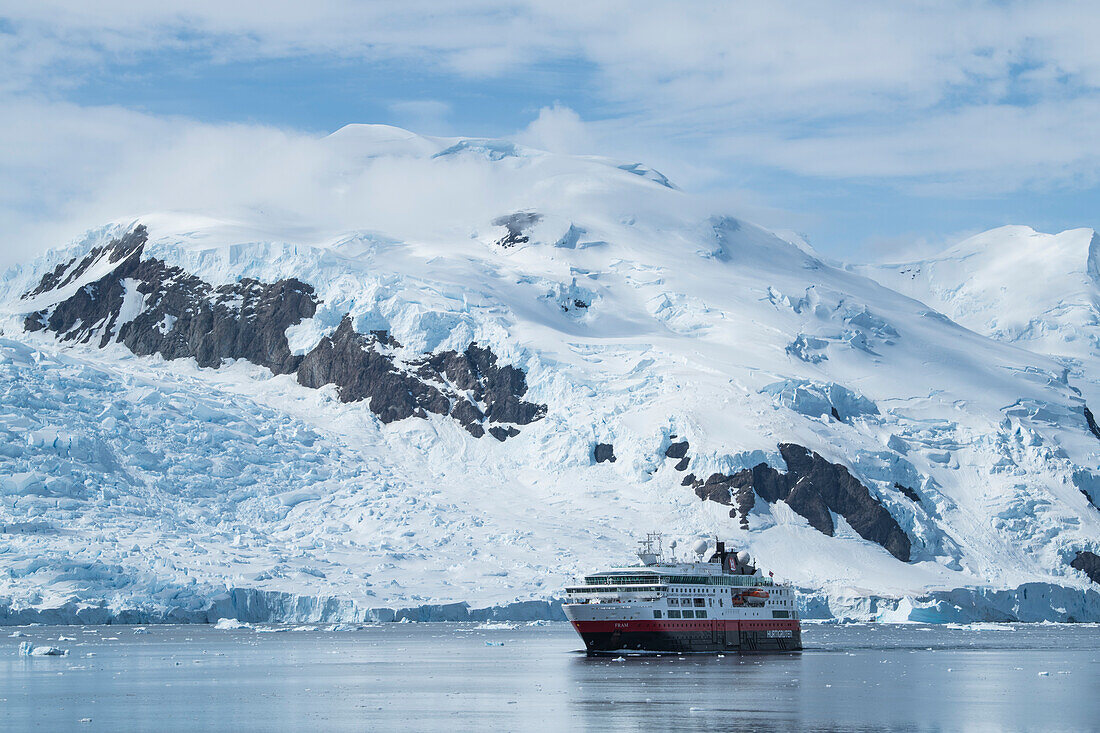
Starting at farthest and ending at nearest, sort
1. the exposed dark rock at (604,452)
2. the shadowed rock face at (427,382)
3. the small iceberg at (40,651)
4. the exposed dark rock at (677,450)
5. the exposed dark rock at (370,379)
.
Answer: the exposed dark rock at (370,379) → the shadowed rock face at (427,382) → the exposed dark rock at (604,452) → the exposed dark rock at (677,450) → the small iceberg at (40,651)

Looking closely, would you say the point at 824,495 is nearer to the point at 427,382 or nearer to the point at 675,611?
the point at 427,382

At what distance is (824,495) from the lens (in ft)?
511

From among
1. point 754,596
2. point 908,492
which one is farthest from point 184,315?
point 754,596

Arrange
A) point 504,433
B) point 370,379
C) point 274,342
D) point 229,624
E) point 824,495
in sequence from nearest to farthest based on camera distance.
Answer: point 229,624, point 824,495, point 504,433, point 370,379, point 274,342

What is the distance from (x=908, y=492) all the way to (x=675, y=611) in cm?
7761

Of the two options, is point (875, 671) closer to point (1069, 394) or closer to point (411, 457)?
point (411, 457)

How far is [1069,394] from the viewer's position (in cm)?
18912

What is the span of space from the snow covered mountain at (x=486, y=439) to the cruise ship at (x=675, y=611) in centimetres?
3516

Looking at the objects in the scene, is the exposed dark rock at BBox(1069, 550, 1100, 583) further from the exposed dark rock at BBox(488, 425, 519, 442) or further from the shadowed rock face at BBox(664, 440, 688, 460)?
the exposed dark rock at BBox(488, 425, 519, 442)

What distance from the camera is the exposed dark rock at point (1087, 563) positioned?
155750 millimetres

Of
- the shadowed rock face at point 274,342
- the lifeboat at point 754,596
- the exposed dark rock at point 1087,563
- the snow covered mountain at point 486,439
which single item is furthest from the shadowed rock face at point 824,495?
the lifeboat at point 754,596

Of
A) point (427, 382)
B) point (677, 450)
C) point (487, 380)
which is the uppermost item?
point (427, 382)

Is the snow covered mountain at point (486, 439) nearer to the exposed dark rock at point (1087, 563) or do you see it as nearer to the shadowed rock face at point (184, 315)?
the exposed dark rock at point (1087, 563)

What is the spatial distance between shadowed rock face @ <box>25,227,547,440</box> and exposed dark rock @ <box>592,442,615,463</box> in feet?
34.5
